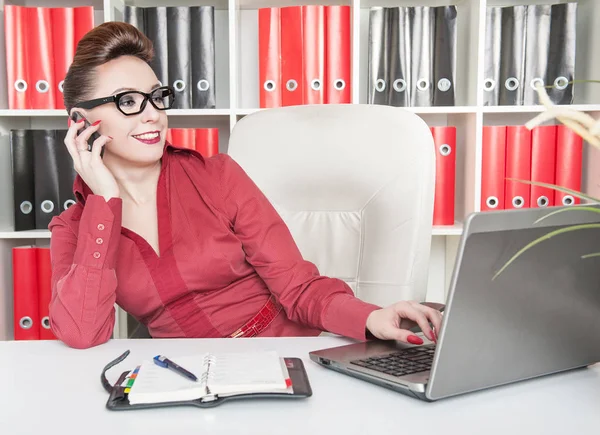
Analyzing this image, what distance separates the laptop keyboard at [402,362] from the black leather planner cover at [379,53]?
139 centimetres

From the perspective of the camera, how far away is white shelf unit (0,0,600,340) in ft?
7.11

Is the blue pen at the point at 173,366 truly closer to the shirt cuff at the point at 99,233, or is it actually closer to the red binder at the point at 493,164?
the shirt cuff at the point at 99,233

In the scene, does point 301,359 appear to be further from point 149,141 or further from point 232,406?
point 149,141

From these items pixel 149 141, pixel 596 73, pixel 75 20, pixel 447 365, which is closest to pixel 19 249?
pixel 75 20

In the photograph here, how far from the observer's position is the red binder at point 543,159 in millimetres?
2168

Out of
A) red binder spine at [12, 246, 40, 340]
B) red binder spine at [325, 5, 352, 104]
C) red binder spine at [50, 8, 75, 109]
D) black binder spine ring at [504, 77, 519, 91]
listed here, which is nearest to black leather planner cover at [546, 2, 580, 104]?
black binder spine ring at [504, 77, 519, 91]

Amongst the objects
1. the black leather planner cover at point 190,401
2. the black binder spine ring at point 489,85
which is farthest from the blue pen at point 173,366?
the black binder spine ring at point 489,85

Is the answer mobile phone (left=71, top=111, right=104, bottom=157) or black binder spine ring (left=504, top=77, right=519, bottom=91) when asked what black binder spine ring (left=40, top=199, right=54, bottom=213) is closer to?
mobile phone (left=71, top=111, right=104, bottom=157)

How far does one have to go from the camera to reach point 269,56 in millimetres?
2184

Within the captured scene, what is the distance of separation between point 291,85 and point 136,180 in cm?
89

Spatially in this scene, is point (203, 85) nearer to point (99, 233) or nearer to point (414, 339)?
point (99, 233)

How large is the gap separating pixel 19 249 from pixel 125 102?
1139mm

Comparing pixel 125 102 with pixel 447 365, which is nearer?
pixel 447 365

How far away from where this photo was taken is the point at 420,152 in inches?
54.4
